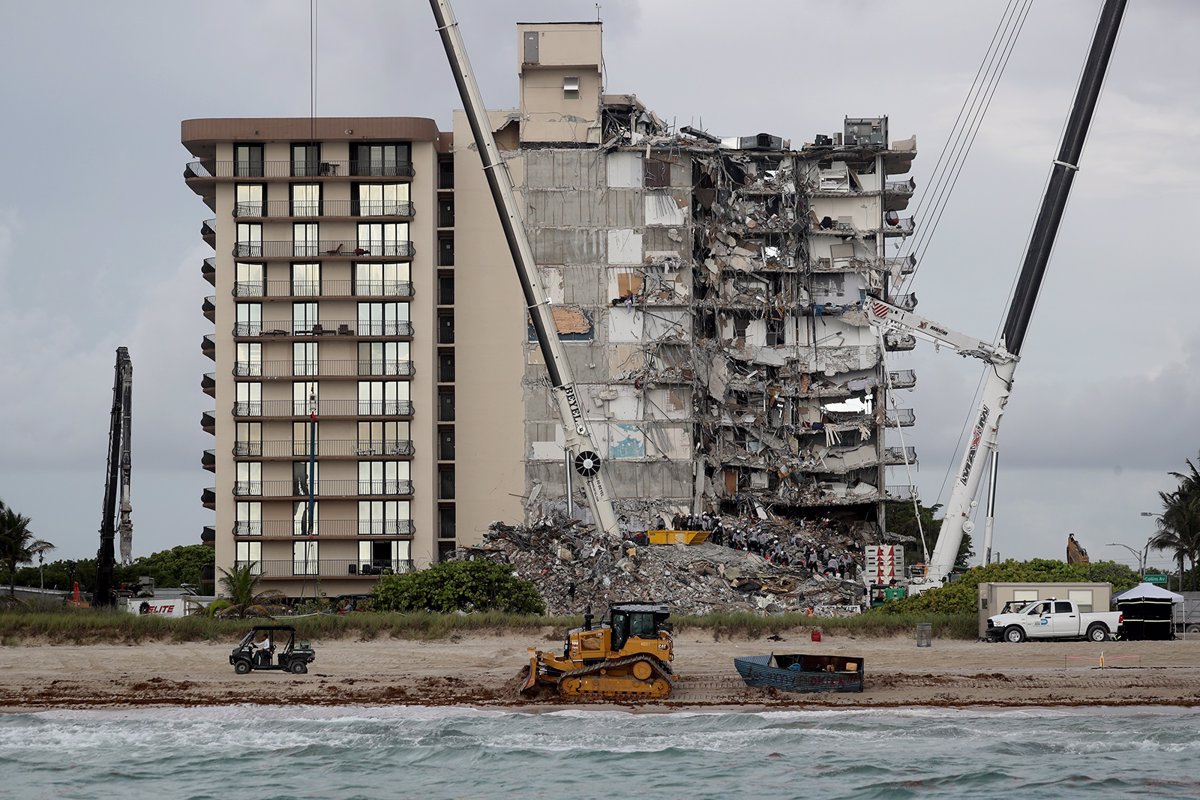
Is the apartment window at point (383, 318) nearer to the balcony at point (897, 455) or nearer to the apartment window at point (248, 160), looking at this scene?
the apartment window at point (248, 160)

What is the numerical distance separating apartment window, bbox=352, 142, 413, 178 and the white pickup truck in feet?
166

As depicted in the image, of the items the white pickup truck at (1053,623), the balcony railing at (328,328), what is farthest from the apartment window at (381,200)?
the white pickup truck at (1053,623)

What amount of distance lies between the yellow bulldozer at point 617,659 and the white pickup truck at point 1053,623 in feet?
56.0

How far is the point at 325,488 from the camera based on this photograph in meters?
92.3

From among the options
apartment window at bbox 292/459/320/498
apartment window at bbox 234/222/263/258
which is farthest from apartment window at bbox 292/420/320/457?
apartment window at bbox 234/222/263/258

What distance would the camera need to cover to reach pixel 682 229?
3775 inches

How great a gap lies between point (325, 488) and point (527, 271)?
2388 centimetres

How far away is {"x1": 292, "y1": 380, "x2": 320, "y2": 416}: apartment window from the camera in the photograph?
9286cm

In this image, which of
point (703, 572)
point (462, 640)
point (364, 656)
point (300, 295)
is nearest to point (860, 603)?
point (703, 572)

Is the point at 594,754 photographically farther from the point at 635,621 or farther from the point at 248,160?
the point at 248,160

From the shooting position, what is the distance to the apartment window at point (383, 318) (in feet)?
306

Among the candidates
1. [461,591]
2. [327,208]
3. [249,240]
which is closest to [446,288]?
[327,208]

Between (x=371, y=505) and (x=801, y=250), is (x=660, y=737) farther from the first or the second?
(x=801, y=250)

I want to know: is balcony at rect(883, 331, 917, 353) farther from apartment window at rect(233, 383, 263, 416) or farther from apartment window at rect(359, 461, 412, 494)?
apartment window at rect(233, 383, 263, 416)
